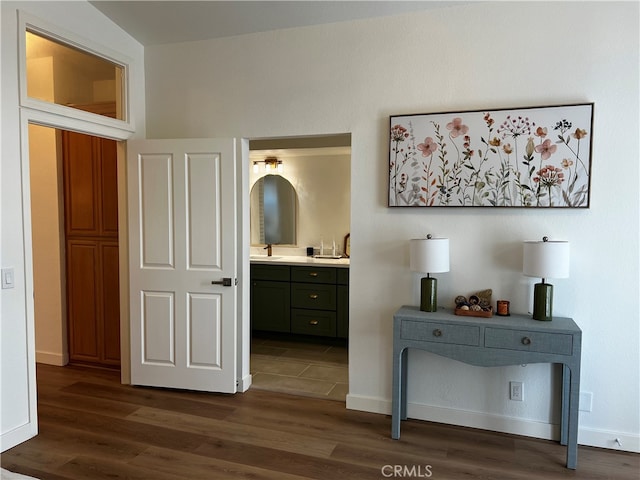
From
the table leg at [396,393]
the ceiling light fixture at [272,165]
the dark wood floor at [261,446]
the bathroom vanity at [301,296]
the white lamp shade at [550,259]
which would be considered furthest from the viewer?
the ceiling light fixture at [272,165]

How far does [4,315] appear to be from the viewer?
2.79 meters

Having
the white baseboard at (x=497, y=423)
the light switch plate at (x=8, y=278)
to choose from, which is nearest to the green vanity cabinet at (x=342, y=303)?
the white baseboard at (x=497, y=423)

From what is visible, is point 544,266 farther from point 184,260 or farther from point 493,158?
point 184,260

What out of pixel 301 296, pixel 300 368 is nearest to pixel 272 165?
pixel 301 296

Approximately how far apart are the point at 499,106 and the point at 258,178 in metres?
3.27

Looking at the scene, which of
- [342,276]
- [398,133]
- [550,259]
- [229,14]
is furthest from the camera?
[342,276]

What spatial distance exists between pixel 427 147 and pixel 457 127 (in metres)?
0.23

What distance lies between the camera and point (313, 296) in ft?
16.2

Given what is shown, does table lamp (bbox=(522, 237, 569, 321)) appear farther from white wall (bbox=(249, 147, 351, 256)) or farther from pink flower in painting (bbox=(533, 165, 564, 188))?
white wall (bbox=(249, 147, 351, 256))

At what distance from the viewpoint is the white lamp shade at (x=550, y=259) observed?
2709 millimetres

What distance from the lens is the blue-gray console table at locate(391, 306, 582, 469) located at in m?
2.62

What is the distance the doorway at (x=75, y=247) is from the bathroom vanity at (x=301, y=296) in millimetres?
1523

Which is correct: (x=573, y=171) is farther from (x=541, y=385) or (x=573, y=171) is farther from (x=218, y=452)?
(x=218, y=452)

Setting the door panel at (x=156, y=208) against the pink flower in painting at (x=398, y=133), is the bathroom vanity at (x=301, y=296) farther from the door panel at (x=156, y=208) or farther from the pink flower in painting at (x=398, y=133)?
the pink flower in painting at (x=398, y=133)
